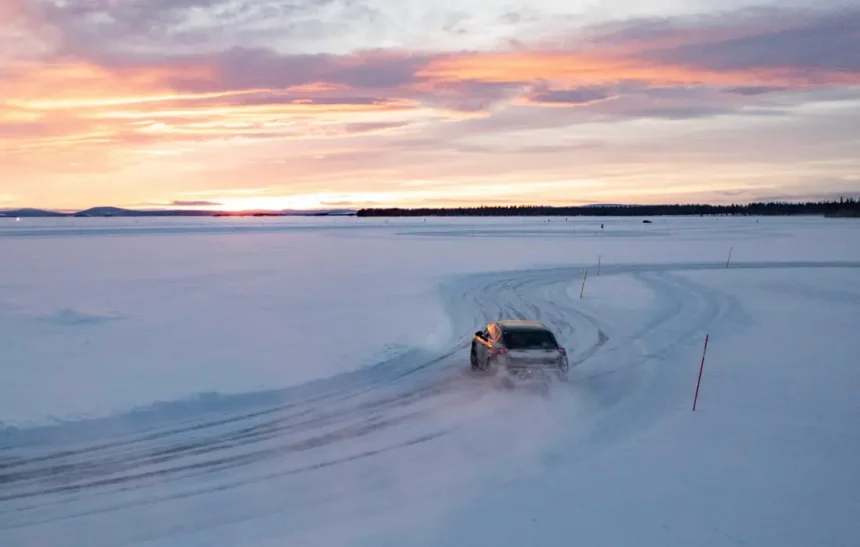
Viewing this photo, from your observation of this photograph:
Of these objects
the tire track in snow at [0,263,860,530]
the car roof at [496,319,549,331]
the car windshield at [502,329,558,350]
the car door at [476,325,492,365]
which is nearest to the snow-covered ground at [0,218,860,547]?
the tire track in snow at [0,263,860,530]

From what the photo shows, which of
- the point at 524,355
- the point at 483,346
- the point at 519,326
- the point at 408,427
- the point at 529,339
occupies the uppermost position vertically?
the point at 519,326

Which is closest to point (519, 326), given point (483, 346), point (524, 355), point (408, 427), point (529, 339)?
point (529, 339)

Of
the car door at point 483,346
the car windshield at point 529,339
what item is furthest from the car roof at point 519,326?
the car door at point 483,346

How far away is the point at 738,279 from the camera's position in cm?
3784

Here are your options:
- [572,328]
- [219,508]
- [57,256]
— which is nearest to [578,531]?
[219,508]

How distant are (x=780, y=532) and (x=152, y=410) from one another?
1038cm

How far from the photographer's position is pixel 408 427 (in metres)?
12.1

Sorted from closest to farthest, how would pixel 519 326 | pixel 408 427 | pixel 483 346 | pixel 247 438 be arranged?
1. pixel 247 438
2. pixel 408 427
3. pixel 519 326
4. pixel 483 346

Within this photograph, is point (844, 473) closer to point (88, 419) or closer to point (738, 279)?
point (88, 419)

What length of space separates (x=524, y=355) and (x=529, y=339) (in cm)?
60

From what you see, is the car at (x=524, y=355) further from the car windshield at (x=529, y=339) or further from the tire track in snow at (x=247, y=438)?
the tire track in snow at (x=247, y=438)

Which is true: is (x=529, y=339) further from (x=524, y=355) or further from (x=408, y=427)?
(x=408, y=427)

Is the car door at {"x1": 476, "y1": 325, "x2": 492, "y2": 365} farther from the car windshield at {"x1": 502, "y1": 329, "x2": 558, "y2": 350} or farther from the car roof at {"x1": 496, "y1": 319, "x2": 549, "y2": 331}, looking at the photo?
the car windshield at {"x1": 502, "y1": 329, "x2": 558, "y2": 350}

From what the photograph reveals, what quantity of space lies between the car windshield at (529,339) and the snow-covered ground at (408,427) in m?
0.98
